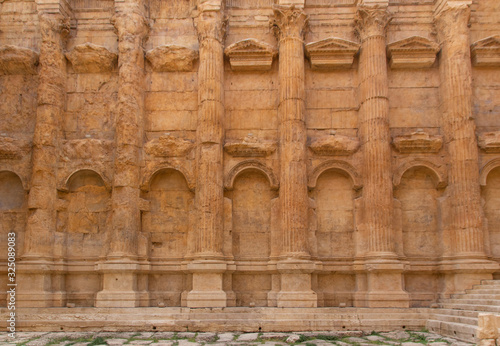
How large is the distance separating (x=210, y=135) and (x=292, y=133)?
93.9 inches

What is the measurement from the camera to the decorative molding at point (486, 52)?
16.2 meters

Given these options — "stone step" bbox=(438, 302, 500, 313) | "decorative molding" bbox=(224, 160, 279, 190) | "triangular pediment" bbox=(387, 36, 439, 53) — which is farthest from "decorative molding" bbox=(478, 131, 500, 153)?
"decorative molding" bbox=(224, 160, 279, 190)

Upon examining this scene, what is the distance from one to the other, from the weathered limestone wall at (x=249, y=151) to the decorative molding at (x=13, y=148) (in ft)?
0.14

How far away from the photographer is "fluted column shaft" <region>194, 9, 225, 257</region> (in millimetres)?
15039

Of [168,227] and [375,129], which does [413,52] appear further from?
[168,227]

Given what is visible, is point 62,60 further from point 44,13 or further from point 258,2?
point 258,2

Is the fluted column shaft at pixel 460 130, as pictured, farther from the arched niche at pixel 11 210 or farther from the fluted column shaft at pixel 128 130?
the arched niche at pixel 11 210

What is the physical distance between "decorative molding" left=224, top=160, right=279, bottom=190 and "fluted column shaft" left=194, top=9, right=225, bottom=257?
0.31m

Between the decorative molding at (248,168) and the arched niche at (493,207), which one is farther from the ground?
the decorative molding at (248,168)

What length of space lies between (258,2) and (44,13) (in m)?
6.62

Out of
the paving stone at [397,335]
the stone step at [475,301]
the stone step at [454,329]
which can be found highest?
the stone step at [475,301]

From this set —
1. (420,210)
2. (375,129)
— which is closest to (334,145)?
(375,129)

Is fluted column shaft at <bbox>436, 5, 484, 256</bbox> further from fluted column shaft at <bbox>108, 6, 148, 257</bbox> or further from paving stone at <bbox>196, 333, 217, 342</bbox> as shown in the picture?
fluted column shaft at <bbox>108, 6, 148, 257</bbox>

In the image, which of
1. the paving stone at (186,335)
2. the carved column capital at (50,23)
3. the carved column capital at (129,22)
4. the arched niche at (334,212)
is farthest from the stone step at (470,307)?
the carved column capital at (50,23)
